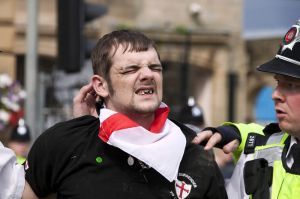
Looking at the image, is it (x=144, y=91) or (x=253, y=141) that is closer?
(x=144, y=91)

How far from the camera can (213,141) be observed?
3389 mm

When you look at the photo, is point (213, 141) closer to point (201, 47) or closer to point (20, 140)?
point (20, 140)

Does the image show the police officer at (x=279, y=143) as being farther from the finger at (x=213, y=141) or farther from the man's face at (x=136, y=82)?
the man's face at (x=136, y=82)

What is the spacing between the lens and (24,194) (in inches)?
132

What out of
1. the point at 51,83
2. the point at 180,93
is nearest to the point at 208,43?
the point at 180,93

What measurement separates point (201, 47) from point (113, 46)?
49.4 feet

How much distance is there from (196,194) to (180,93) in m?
14.4

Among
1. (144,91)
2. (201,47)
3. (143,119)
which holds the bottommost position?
(201,47)

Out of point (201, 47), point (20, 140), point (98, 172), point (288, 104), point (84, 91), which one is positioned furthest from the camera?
point (201, 47)

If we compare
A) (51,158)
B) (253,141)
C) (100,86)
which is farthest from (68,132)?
(253,141)

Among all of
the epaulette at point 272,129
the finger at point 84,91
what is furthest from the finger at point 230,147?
the finger at point 84,91

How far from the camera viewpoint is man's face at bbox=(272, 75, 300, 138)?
3.20 metres

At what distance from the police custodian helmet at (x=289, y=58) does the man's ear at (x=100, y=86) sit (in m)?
0.65

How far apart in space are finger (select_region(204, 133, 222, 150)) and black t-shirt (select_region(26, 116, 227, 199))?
0.25ft
